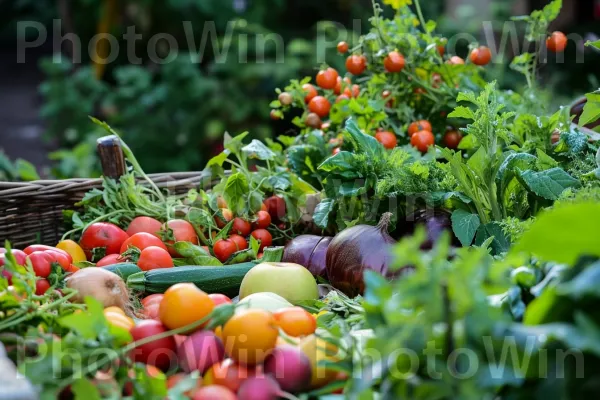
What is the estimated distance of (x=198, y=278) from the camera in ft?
5.70

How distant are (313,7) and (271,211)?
394 centimetres

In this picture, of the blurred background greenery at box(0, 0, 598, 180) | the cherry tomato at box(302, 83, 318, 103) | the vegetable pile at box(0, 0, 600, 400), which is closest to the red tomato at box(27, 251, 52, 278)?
the vegetable pile at box(0, 0, 600, 400)

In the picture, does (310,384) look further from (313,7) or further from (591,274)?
(313,7)

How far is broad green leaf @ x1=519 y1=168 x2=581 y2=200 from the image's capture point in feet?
5.22

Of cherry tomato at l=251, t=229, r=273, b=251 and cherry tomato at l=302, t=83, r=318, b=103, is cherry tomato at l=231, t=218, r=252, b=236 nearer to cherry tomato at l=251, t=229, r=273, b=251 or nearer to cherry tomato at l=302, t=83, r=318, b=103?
cherry tomato at l=251, t=229, r=273, b=251

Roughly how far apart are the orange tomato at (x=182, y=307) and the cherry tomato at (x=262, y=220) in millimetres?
790

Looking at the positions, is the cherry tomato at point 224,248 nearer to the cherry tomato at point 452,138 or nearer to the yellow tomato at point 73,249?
the yellow tomato at point 73,249

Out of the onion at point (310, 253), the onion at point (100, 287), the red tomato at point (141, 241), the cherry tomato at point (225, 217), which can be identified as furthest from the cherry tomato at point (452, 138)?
the onion at point (100, 287)

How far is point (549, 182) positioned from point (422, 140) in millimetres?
598

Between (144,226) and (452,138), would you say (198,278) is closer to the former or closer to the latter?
(144,226)

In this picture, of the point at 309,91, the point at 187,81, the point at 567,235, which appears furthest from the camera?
the point at 187,81

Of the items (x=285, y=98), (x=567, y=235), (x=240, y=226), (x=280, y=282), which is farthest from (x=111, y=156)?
(x=567, y=235)

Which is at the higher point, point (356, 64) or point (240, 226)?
point (356, 64)

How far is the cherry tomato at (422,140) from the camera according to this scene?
2158mm
